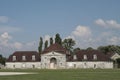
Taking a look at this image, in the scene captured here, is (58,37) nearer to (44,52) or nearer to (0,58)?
(44,52)

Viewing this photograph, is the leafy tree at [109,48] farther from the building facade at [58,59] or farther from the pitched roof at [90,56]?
the building facade at [58,59]

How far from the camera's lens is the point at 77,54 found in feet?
330

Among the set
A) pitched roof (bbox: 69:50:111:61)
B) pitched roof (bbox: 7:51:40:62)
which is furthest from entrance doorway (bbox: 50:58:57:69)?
pitched roof (bbox: 69:50:111:61)

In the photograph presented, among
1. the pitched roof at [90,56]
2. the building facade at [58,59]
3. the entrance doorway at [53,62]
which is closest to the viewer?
the pitched roof at [90,56]

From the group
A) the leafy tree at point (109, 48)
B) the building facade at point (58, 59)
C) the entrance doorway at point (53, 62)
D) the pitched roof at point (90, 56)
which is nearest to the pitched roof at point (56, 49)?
the building facade at point (58, 59)

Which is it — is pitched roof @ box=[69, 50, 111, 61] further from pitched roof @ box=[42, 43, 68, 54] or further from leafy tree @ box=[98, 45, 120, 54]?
leafy tree @ box=[98, 45, 120, 54]

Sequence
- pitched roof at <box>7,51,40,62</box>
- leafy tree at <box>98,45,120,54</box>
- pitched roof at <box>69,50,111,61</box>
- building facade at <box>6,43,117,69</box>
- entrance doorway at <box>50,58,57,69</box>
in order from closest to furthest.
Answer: pitched roof at <box>69,50,111,61</box> < building facade at <box>6,43,117,69</box> < entrance doorway at <box>50,58,57,69</box> < pitched roof at <box>7,51,40,62</box> < leafy tree at <box>98,45,120,54</box>

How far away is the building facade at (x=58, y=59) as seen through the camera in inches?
3873

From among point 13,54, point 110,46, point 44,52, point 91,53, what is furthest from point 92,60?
point 110,46

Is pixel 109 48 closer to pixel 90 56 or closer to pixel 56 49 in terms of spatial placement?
pixel 90 56

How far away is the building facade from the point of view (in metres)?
98.4

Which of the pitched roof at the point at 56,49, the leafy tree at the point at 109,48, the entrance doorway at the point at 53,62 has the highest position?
the leafy tree at the point at 109,48

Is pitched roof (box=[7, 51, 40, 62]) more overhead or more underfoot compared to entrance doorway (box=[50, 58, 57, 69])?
more overhead

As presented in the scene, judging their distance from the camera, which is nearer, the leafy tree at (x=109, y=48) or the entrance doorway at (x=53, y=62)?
the entrance doorway at (x=53, y=62)
